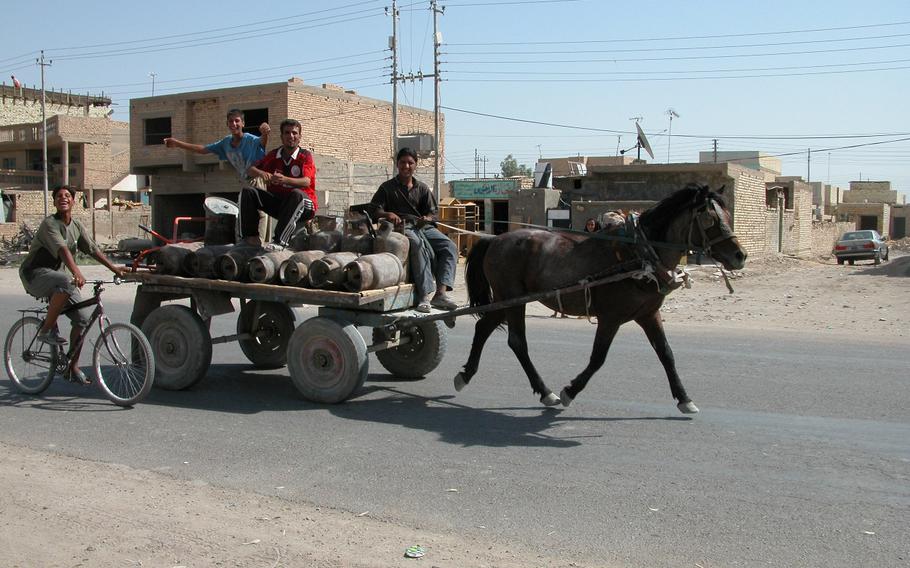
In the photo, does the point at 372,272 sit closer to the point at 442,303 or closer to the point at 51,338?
the point at 442,303

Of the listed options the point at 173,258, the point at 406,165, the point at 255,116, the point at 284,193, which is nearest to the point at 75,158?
the point at 255,116

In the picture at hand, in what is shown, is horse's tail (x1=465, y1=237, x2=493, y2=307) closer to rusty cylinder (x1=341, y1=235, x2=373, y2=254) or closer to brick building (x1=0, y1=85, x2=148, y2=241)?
rusty cylinder (x1=341, y1=235, x2=373, y2=254)

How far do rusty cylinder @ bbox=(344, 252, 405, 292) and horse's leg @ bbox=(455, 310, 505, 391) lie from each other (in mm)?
883

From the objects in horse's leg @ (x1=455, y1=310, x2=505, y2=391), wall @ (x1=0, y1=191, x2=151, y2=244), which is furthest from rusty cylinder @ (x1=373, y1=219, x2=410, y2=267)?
wall @ (x1=0, y1=191, x2=151, y2=244)

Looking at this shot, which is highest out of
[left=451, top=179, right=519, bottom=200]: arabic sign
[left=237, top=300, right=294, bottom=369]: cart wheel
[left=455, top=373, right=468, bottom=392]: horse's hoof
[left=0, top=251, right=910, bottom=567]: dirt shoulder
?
[left=451, top=179, right=519, bottom=200]: arabic sign

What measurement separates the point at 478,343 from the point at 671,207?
2.11 m

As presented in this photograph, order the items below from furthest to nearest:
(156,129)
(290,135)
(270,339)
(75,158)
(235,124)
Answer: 1. (75,158)
2. (156,129)
3. (270,339)
4. (235,124)
5. (290,135)

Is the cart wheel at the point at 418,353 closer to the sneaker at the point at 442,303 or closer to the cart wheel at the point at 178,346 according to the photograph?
the sneaker at the point at 442,303

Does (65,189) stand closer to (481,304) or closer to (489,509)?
(481,304)

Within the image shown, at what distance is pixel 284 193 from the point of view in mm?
8117

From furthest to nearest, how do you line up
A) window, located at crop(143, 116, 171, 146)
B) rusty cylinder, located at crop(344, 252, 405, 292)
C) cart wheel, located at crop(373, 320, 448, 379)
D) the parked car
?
window, located at crop(143, 116, 171, 146), the parked car, cart wheel, located at crop(373, 320, 448, 379), rusty cylinder, located at crop(344, 252, 405, 292)

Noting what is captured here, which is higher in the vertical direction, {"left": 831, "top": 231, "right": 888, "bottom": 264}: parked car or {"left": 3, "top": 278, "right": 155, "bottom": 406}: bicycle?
{"left": 831, "top": 231, "right": 888, "bottom": 264}: parked car

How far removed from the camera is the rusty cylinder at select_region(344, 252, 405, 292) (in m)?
7.09

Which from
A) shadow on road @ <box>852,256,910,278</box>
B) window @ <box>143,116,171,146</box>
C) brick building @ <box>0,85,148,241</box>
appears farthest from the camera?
brick building @ <box>0,85,148,241</box>
